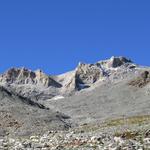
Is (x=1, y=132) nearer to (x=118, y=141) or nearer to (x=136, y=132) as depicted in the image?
(x=136, y=132)

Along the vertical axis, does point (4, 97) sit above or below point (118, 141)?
above

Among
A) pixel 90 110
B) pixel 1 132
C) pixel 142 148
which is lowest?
pixel 142 148

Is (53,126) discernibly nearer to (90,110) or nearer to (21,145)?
(21,145)

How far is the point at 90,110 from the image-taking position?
196m

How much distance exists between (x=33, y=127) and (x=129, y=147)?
197 feet

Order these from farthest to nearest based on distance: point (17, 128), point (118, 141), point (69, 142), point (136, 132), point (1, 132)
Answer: point (17, 128) → point (1, 132) → point (136, 132) → point (69, 142) → point (118, 141)

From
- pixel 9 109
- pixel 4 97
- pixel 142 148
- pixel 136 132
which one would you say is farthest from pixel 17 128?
pixel 142 148

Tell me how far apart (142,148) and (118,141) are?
4.07 meters

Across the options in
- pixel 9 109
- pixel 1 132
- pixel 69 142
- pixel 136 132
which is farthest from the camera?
pixel 9 109

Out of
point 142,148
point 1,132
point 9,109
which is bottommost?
point 142,148

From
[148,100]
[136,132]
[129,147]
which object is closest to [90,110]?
[148,100]

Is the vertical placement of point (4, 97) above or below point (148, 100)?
below

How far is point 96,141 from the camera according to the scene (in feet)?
123

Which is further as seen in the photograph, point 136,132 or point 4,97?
point 4,97
